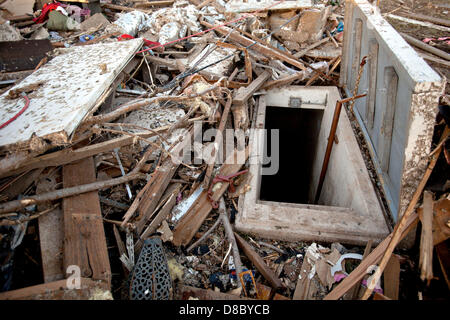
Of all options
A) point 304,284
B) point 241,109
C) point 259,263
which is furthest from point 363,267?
point 241,109

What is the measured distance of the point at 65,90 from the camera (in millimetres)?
3545

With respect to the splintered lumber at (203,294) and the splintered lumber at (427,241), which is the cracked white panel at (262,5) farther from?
the splintered lumber at (203,294)

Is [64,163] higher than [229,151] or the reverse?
higher

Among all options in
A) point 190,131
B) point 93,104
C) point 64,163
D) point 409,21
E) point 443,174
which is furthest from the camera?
point 409,21

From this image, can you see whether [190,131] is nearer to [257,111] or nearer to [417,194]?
[257,111]

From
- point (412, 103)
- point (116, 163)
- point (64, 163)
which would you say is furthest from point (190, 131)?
point (412, 103)

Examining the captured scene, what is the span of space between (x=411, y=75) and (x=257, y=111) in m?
2.64

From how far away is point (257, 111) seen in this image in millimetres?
4902

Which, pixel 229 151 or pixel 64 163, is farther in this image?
pixel 229 151

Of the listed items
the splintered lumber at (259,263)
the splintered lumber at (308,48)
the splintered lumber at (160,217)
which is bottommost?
the splintered lumber at (259,263)

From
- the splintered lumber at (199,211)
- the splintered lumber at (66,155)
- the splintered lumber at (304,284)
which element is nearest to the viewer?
the splintered lumber at (304,284)

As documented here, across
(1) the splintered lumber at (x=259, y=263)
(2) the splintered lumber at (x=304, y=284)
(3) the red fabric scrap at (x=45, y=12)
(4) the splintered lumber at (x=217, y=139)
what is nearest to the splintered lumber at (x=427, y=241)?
(2) the splintered lumber at (x=304, y=284)

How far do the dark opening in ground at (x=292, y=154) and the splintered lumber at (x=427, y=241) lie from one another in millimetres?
4272

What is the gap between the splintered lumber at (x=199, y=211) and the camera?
9.88ft
